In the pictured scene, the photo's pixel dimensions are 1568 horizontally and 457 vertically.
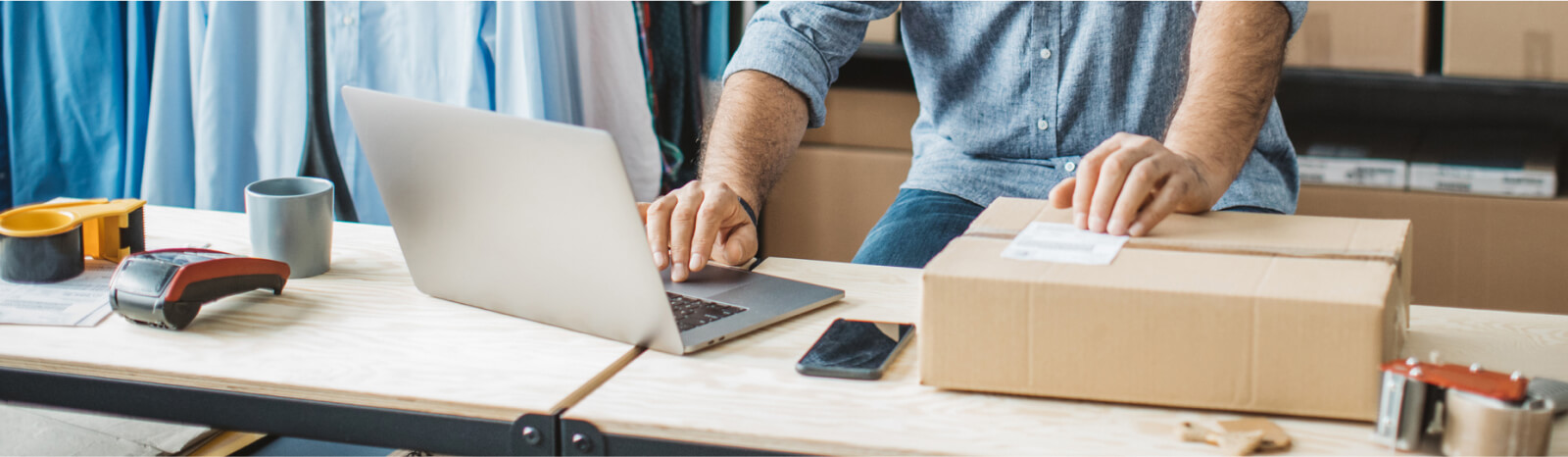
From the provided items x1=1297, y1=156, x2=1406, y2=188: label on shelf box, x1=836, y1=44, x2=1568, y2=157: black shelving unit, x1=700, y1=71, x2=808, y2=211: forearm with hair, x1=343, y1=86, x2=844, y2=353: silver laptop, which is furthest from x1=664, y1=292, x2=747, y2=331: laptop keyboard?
x1=1297, y1=156, x2=1406, y2=188: label on shelf box

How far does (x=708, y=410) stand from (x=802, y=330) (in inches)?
7.7

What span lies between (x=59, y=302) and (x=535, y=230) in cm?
45

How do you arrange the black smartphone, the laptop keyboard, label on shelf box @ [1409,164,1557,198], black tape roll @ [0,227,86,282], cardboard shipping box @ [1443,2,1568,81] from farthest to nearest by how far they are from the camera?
label on shelf box @ [1409,164,1557,198], cardboard shipping box @ [1443,2,1568,81], black tape roll @ [0,227,86,282], the laptop keyboard, the black smartphone

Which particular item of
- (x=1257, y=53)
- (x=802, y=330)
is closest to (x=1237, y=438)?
(x=802, y=330)

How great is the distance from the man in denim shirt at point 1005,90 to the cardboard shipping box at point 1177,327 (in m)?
0.54

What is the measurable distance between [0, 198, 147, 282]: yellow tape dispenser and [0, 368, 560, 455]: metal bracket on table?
201mm

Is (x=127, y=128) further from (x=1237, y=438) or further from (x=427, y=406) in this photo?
(x=1237, y=438)

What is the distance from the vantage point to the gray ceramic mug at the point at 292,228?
108 centimetres

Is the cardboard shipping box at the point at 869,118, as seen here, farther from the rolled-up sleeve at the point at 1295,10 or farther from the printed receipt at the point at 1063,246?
the printed receipt at the point at 1063,246

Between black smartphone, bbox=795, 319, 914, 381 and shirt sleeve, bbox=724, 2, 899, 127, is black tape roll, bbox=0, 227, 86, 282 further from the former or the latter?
shirt sleeve, bbox=724, 2, 899, 127

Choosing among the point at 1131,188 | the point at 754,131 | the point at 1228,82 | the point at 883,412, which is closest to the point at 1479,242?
the point at 1228,82

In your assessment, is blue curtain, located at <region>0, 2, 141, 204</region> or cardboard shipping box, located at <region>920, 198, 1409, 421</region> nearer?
cardboard shipping box, located at <region>920, 198, 1409, 421</region>

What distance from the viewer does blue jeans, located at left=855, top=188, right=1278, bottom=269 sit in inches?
57.0

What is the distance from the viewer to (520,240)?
0.90m
